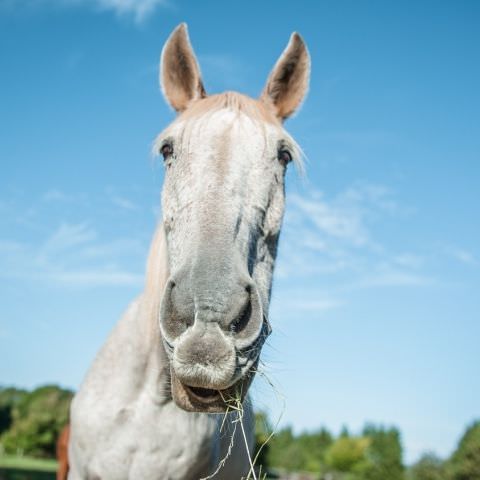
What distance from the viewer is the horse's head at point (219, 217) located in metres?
3.02

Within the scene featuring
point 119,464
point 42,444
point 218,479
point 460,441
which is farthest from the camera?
point 42,444

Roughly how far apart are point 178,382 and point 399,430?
11117 cm

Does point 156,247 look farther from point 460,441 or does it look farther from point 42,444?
point 42,444

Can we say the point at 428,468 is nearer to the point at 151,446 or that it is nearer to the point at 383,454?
the point at 383,454

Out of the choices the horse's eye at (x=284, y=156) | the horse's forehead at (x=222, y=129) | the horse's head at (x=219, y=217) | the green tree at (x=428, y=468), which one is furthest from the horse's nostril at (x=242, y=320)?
the green tree at (x=428, y=468)

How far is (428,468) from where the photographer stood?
187 ft

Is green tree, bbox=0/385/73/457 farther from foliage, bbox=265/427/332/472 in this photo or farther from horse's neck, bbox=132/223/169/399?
horse's neck, bbox=132/223/169/399

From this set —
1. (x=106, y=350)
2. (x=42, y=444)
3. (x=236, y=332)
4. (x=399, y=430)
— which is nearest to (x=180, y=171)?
(x=236, y=332)

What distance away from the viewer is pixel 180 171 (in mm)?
3986

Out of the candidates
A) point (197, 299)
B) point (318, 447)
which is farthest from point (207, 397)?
point (318, 447)

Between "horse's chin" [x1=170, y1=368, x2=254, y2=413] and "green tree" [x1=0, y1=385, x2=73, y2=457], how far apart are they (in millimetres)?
73149

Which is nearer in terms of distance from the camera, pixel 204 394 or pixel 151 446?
pixel 204 394

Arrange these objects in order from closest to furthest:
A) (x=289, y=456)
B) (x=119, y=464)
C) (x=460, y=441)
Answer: (x=119, y=464) < (x=460, y=441) < (x=289, y=456)

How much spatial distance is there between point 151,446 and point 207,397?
4.04 feet
